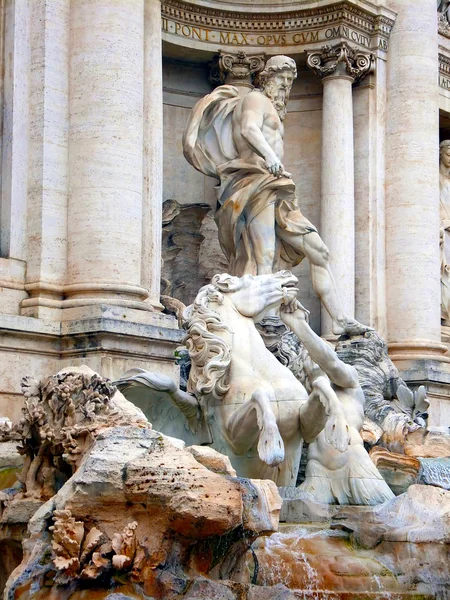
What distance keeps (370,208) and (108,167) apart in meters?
5.24

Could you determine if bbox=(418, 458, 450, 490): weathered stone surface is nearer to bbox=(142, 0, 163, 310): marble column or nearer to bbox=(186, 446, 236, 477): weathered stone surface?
bbox=(142, 0, 163, 310): marble column

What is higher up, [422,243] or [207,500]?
[422,243]

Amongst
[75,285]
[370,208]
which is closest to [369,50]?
[370,208]

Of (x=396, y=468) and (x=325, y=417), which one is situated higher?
(x=325, y=417)

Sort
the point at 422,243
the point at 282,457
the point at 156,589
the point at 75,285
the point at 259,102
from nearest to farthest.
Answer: the point at 156,589, the point at 282,457, the point at 75,285, the point at 259,102, the point at 422,243

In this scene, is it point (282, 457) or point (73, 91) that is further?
point (73, 91)

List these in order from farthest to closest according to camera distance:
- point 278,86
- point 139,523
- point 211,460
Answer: point 278,86, point 211,460, point 139,523

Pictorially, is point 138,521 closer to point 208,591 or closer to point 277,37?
point 208,591

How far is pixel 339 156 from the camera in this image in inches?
694

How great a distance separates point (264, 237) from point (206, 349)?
4.37 meters

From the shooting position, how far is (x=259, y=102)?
51.0 ft

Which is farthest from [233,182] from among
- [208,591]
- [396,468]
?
[208,591]

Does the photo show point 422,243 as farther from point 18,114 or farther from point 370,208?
point 18,114

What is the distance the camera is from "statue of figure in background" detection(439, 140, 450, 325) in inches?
778
